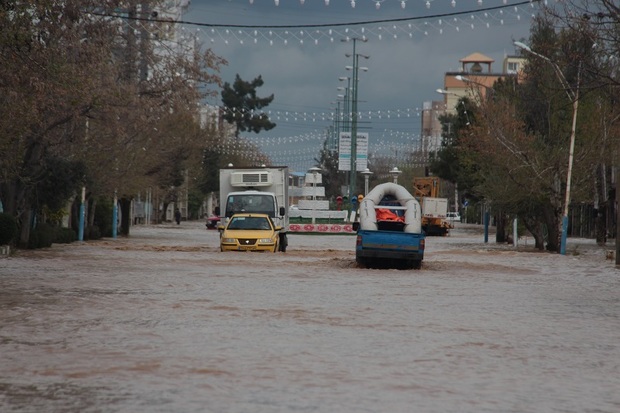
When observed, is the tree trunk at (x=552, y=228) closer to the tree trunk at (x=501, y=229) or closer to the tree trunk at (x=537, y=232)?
the tree trunk at (x=537, y=232)

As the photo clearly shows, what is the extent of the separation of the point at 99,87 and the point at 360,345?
26.4m

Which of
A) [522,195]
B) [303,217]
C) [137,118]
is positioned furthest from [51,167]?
[303,217]

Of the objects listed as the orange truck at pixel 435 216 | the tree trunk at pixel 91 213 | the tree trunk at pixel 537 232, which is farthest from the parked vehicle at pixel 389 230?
the orange truck at pixel 435 216

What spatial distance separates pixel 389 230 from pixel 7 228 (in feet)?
37.4

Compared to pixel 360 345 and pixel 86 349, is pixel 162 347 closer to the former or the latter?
pixel 86 349

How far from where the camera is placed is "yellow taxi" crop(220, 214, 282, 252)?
42219 mm

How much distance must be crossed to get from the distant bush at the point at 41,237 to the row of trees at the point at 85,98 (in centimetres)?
46

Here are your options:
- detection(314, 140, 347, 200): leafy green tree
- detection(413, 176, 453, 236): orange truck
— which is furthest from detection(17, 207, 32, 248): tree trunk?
detection(314, 140, 347, 200): leafy green tree

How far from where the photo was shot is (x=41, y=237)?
146 ft

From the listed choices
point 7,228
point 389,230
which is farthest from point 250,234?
point 7,228

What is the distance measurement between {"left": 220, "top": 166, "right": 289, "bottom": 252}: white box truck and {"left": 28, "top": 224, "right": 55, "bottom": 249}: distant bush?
6501mm

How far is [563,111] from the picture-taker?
53156 millimetres

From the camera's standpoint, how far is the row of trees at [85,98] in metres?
24.5

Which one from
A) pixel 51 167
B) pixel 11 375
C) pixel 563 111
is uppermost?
pixel 563 111
